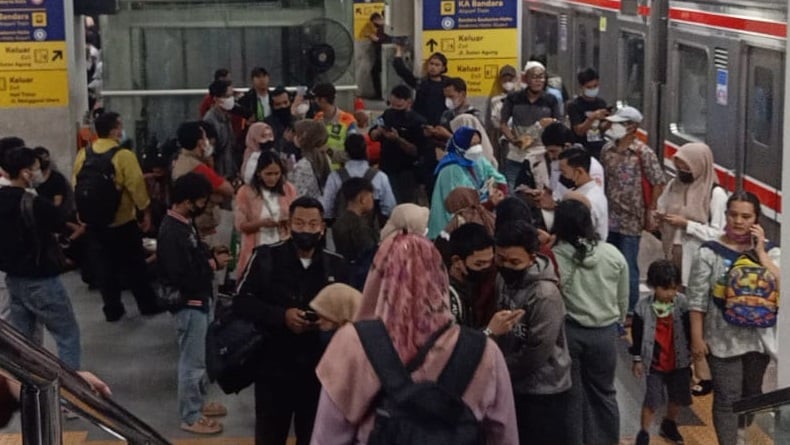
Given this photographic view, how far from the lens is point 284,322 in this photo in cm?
566

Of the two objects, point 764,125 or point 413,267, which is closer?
point 413,267

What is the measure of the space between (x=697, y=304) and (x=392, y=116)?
4.83m

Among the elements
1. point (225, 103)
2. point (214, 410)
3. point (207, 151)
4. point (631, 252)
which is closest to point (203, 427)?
point (214, 410)

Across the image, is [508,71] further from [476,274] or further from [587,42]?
[476,274]

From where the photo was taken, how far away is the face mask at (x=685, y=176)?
849cm

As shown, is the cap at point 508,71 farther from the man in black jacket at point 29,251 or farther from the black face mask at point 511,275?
the black face mask at point 511,275

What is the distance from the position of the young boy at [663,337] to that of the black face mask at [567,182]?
4.82ft

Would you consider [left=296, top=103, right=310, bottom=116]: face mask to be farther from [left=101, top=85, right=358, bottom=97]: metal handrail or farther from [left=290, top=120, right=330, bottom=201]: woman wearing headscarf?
[left=290, top=120, right=330, bottom=201]: woman wearing headscarf


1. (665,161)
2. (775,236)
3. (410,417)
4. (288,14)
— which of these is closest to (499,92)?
(665,161)

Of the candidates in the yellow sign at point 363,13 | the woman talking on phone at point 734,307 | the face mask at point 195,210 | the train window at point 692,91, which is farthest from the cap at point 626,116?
the yellow sign at point 363,13

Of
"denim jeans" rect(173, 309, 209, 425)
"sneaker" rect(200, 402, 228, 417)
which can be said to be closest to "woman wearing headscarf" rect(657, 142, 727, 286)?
"sneaker" rect(200, 402, 228, 417)

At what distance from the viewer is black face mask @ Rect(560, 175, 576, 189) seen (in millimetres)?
8062

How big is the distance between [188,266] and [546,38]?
12970 mm

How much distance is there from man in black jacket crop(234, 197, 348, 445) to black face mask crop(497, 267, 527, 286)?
81 cm
